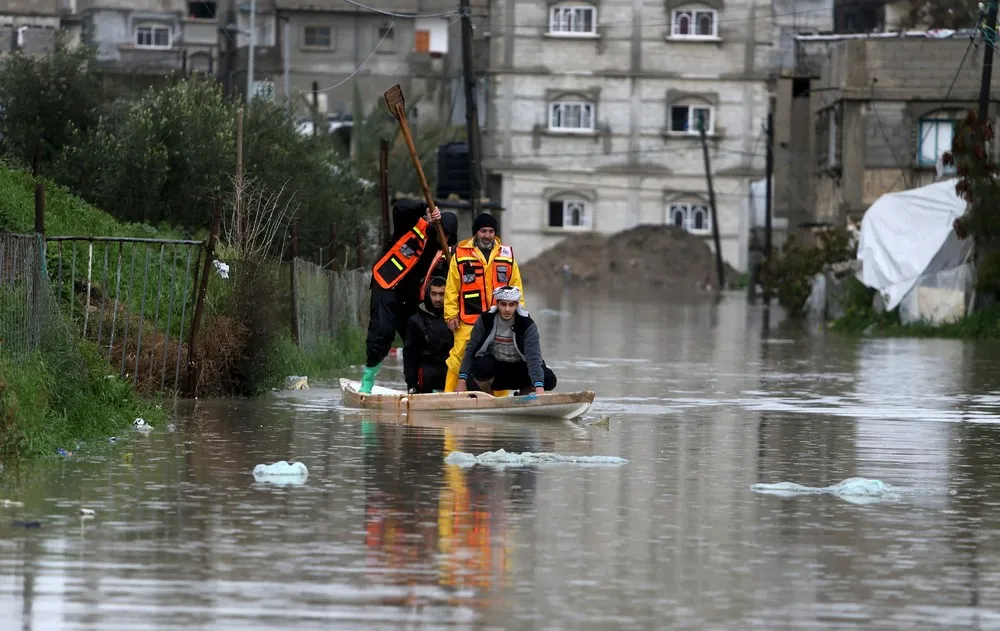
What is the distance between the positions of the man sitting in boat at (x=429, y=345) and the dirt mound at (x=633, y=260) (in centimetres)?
5832

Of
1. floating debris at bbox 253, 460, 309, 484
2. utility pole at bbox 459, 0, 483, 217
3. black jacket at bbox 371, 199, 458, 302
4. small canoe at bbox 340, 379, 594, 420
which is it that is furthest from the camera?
utility pole at bbox 459, 0, 483, 217

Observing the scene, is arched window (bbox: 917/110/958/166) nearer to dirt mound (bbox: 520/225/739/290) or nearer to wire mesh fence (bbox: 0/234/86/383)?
dirt mound (bbox: 520/225/739/290)

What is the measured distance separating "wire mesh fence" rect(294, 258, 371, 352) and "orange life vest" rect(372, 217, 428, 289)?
3.60 meters

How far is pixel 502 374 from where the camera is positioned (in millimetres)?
17281

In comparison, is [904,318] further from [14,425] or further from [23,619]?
[23,619]

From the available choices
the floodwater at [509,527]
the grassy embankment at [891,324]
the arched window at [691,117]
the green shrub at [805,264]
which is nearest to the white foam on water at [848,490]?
the floodwater at [509,527]

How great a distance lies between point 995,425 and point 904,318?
22534mm

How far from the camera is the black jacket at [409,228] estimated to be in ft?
60.7

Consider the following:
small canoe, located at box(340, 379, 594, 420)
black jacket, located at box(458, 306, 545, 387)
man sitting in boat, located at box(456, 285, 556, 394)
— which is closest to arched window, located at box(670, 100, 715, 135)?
man sitting in boat, located at box(456, 285, 556, 394)

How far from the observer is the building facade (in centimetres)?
7694

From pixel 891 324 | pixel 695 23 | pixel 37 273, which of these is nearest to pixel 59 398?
pixel 37 273

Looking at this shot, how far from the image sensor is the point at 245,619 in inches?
311

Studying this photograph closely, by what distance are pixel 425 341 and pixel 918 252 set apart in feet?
78.0

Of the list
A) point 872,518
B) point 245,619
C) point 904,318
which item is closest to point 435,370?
point 872,518
